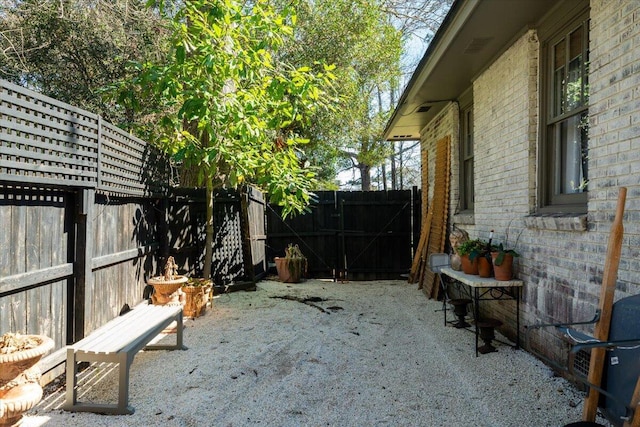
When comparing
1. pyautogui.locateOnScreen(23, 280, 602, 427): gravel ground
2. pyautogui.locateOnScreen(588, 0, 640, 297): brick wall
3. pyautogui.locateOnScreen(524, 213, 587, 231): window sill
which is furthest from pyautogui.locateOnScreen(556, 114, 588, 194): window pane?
pyautogui.locateOnScreen(23, 280, 602, 427): gravel ground

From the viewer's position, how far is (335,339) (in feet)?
13.9

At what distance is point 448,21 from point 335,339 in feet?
10.8

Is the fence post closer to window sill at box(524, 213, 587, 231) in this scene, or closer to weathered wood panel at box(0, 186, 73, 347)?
weathered wood panel at box(0, 186, 73, 347)

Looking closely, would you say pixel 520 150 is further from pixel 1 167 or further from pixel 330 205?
pixel 330 205

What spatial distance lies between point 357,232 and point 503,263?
4831 millimetres

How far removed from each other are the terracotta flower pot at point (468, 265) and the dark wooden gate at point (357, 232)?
13.7 feet

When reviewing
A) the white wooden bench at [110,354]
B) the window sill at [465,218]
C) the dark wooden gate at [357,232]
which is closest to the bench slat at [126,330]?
the white wooden bench at [110,354]

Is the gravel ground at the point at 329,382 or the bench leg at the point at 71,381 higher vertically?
the bench leg at the point at 71,381

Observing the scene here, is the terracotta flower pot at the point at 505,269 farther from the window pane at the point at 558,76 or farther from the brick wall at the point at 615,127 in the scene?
the window pane at the point at 558,76

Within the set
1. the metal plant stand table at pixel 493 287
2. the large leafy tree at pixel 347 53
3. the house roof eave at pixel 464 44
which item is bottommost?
the metal plant stand table at pixel 493 287

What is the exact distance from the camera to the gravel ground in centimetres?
258

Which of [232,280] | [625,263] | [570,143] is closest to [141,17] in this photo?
[232,280]

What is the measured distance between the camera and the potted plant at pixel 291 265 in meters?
7.87

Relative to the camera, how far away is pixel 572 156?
3289 millimetres
